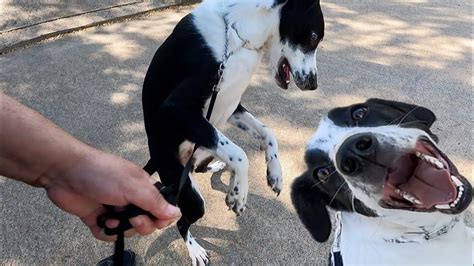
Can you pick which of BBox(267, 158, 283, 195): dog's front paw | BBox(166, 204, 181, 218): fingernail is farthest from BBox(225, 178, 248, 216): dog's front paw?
BBox(166, 204, 181, 218): fingernail

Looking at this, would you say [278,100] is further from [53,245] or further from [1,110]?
[1,110]

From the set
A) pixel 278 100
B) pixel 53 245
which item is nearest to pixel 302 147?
pixel 278 100

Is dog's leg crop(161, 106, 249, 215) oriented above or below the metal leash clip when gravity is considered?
below

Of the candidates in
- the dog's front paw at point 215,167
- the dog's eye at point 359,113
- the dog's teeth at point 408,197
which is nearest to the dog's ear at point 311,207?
the dog's eye at point 359,113

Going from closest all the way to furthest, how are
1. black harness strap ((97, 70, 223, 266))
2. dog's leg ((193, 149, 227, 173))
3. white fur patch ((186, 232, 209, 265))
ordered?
black harness strap ((97, 70, 223, 266))
white fur patch ((186, 232, 209, 265))
dog's leg ((193, 149, 227, 173))

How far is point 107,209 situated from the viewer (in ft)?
5.51

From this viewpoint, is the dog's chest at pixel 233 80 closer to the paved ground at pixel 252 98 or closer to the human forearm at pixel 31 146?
the paved ground at pixel 252 98

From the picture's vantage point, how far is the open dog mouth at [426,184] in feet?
5.80

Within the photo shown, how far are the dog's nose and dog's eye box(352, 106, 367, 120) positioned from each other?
0.95 feet

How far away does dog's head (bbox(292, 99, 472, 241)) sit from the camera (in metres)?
1.81

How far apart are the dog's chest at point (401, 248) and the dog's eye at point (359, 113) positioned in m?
0.41

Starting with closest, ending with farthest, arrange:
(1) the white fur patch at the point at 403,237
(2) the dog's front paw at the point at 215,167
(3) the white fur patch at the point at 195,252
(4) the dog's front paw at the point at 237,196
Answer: (1) the white fur patch at the point at 403,237
(4) the dog's front paw at the point at 237,196
(3) the white fur patch at the point at 195,252
(2) the dog's front paw at the point at 215,167

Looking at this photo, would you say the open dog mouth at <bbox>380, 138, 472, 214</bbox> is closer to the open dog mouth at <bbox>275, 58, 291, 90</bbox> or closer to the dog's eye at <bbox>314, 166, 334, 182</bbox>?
the dog's eye at <bbox>314, 166, 334, 182</bbox>

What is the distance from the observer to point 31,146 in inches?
65.3
